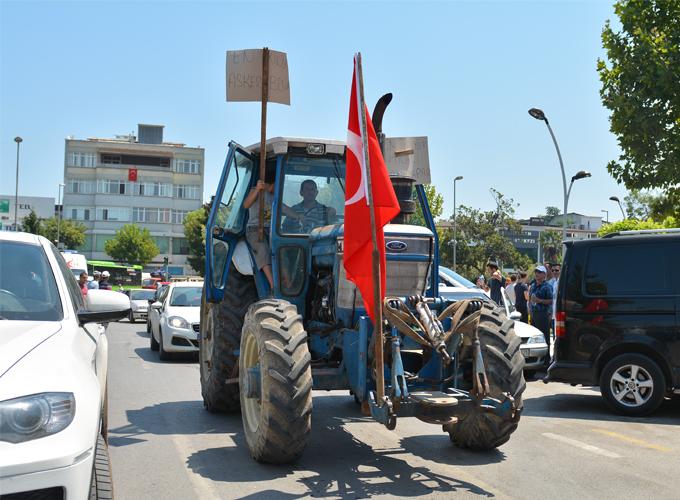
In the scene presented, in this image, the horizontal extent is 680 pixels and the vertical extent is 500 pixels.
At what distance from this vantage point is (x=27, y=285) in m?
4.58

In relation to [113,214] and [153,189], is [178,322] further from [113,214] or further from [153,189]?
[153,189]

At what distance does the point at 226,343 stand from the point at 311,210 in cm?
171

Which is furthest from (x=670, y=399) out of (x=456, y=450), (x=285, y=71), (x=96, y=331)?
(x=96, y=331)

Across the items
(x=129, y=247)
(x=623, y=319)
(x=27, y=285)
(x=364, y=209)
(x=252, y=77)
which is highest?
(x=129, y=247)

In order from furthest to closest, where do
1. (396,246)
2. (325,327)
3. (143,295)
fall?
(143,295), (325,327), (396,246)

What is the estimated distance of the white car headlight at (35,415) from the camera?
3.10 meters

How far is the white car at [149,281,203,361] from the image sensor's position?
49.0 feet

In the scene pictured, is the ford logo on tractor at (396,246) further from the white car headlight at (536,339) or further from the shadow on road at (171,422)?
the white car headlight at (536,339)

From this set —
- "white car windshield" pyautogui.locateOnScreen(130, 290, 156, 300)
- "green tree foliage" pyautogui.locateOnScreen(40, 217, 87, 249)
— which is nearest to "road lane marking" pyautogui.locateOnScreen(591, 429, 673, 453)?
"white car windshield" pyautogui.locateOnScreen(130, 290, 156, 300)

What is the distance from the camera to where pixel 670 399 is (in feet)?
35.9

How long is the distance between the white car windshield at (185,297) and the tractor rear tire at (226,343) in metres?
7.52

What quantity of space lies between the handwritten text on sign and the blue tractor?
541 mm

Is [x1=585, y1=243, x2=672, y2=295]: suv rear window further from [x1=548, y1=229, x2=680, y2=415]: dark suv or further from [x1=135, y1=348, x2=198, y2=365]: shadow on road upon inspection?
[x1=135, y1=348, x2=198, y2=365]: shadow on road

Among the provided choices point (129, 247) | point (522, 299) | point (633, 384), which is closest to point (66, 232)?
point (129, 247)
